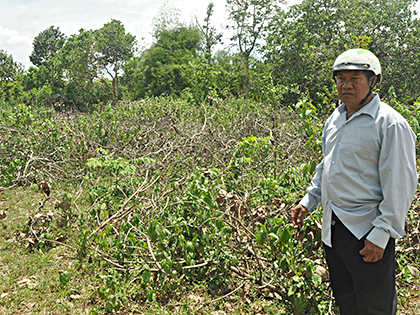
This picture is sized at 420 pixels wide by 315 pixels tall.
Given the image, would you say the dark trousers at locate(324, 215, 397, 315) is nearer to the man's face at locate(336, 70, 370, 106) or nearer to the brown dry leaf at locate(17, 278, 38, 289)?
the man's face at locate(336, 70, 370, 106)

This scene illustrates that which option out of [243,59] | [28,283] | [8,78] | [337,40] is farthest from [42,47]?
[28,283]

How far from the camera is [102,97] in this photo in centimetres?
2278

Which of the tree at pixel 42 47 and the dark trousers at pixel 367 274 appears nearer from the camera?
the dark trousers at pixel 367 274

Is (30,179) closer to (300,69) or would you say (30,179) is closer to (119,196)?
(119,196)

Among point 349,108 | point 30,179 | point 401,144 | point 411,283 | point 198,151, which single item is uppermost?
point 349,108

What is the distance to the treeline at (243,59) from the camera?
13.1 meters

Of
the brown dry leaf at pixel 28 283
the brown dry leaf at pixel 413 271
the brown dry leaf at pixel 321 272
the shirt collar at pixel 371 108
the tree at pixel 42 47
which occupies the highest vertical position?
the tree at pixel 42 47

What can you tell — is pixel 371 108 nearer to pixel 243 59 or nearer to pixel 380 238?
pixel 380 238

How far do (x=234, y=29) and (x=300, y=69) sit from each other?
5954mm

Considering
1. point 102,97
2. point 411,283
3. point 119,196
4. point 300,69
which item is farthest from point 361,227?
point 102,97

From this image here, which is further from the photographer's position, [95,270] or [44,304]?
[95,270]

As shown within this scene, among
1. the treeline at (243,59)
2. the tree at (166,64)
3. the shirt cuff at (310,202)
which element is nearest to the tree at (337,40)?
the treeline at (243,59)

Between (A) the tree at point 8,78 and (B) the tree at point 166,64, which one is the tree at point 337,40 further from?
(A) the tree at point 8,78

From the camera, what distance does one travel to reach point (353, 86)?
6.46 feet
